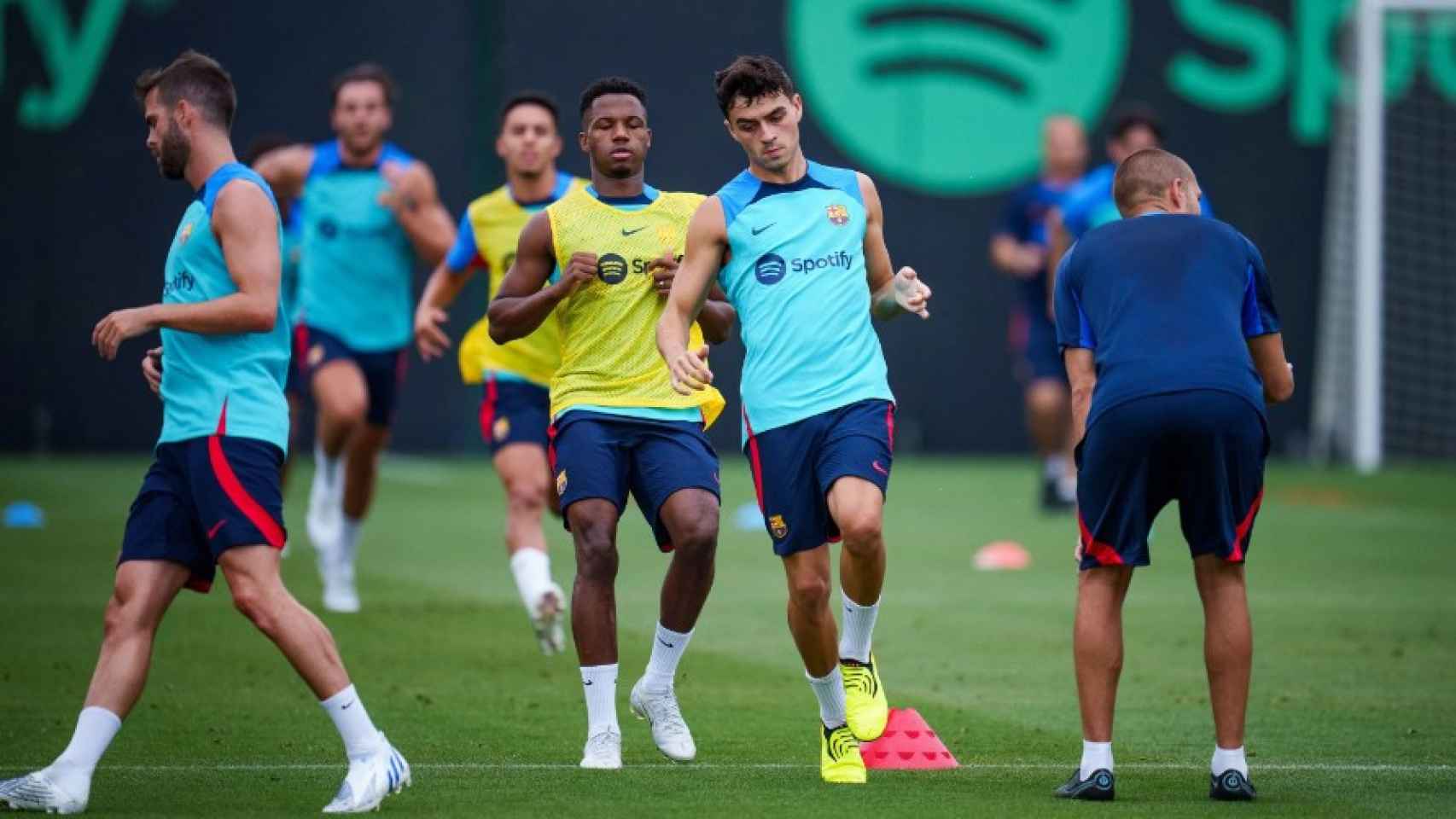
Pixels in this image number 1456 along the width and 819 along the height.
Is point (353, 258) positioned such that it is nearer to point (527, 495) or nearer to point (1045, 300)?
point (527, 495)

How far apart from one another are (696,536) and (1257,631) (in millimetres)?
4664

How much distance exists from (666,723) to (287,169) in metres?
6.70

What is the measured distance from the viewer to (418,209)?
12.6 metres

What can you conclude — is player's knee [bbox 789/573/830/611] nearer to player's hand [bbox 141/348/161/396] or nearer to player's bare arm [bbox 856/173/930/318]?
player's bare arm [bbox 856/173/930/318]

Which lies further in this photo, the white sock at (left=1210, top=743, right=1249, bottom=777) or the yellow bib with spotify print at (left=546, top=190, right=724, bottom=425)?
the yellow bib with spotify print at (left=546, top=190, right=724, bottom=425)

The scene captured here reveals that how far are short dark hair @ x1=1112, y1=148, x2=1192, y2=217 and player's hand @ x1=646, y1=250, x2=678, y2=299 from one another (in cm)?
166

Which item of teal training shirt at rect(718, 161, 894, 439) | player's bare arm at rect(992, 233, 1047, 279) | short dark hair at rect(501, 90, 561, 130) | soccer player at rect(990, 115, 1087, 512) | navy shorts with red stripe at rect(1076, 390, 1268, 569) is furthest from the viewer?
player's bare arm at rect(992, 233, 1047, 279)

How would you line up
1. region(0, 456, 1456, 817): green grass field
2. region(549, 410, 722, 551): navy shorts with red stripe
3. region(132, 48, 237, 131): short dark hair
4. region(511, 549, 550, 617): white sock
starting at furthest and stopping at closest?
region(511, 549, 550, 617): white sock, region(549, 410, 722, 551): navy shorts with red stripe, region(0, 456, 1456, 817): green grass field, region(132, 48, 237, 131): short dark hair

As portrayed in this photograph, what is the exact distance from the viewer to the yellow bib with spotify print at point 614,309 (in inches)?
320

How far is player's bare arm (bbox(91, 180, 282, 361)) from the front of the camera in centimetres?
673

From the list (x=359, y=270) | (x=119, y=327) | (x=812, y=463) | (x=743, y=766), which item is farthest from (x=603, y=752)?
(x=359, y=270)

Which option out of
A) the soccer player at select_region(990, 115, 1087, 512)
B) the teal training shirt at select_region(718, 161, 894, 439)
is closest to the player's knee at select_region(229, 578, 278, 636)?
the teal training shirt at select_region(718, 161, 894, 439)

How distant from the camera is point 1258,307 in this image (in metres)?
7.06

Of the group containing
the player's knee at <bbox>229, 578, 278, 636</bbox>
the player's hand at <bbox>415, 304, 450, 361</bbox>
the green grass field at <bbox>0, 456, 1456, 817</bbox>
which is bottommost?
the green grass field at <bbox>0, 456, 1456, 817</bbox>
